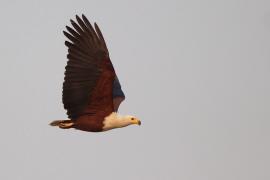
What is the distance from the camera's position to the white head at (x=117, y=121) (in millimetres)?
24188

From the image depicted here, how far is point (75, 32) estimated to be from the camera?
80.0 ft

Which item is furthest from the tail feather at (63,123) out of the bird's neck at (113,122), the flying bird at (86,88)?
the bird's neck at (113,122)

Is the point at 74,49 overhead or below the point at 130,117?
overhead

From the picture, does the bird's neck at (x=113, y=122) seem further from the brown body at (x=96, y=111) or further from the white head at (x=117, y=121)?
the brown body at (x=96, y=111)

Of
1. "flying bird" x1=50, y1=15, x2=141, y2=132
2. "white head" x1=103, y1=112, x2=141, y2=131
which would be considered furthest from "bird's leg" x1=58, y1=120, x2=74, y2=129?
"white head" x1=103, y1=112, x2=141, y2=131

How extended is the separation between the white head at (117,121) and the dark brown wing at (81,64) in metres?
0.83

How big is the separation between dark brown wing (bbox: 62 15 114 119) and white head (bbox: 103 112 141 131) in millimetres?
830

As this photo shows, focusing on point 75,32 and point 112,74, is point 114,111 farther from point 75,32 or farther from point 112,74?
point 75,32

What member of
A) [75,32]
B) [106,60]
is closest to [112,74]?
[106,60]

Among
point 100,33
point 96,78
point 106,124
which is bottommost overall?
point 106,124

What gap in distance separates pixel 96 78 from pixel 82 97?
923 millimetres

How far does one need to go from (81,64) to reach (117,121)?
2.44 metres

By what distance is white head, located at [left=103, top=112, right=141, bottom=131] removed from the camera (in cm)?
2419

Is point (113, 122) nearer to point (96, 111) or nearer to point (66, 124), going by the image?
point (96, 111)
